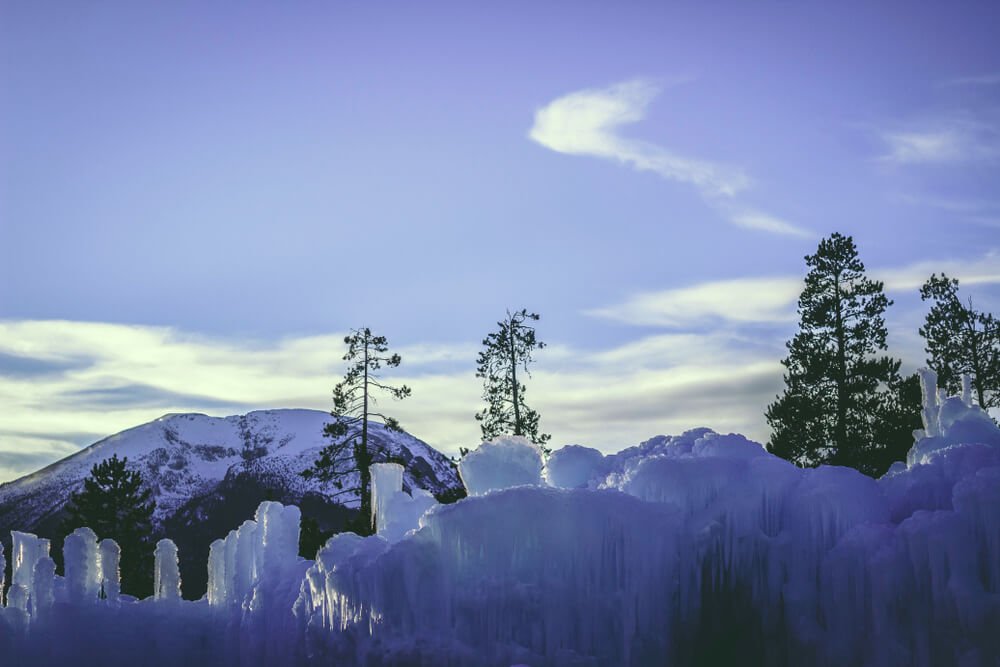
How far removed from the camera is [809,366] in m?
39.2

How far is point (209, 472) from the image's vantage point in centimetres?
16838

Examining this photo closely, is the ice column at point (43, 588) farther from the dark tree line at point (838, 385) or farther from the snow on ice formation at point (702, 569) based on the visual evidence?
the dark tree line at point (838, 385)

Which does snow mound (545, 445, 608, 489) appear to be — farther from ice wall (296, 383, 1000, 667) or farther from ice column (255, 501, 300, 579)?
ice column (255, 501, 300, 579)

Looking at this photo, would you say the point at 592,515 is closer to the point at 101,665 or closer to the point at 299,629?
the point at 299,629

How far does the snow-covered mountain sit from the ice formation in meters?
113

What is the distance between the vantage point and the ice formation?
1509 cm

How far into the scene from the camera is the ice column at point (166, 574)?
1936 cm

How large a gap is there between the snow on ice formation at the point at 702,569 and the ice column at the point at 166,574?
222 inches

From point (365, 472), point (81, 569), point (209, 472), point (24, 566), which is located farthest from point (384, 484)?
point (209, 472)

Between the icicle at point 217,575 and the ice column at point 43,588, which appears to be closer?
the icicle at point 217,575

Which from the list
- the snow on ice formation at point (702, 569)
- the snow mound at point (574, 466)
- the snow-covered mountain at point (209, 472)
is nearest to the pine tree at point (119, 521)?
the snow on ice formation at point (702, 569)

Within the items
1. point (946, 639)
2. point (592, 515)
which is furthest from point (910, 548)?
point (592, 515)

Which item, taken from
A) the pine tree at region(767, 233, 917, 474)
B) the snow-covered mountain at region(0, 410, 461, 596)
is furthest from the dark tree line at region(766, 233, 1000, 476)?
the snow-covered mountain at region(0, 410, 461, 596)

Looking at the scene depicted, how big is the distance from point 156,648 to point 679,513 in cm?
1060
